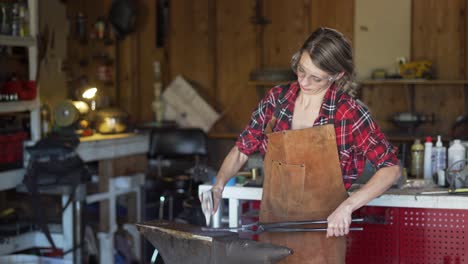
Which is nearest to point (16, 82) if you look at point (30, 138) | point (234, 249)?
point (30, 138)

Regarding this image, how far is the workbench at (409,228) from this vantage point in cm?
317

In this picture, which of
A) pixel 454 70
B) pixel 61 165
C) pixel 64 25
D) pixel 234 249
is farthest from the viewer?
pixel 64 25

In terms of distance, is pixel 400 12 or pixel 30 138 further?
pixel 400 12

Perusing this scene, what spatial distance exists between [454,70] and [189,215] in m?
2.41

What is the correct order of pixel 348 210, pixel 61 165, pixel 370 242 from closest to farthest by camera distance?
1. pixel 348 210
2. pixel 370 242
3. pixel 61 165

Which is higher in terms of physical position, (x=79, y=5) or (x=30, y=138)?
(x=79, y=5)

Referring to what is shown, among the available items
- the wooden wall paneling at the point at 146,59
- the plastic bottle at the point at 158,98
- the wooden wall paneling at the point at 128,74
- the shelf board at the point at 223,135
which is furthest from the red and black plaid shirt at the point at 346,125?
the wooden wall paneling at the point at 128,74

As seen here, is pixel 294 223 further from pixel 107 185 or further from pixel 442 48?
pixel 442 48

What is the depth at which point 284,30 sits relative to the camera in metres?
5.66

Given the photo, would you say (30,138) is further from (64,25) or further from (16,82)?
(64,25)

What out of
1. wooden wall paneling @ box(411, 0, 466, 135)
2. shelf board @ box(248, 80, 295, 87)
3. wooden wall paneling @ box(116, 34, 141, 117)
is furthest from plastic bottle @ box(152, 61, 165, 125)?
wooden wall paneling @ box(411, 0, 466, 135)

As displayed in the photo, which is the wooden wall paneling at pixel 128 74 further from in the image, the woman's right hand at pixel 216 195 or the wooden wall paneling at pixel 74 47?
the woman's right hand at pixel 216 195

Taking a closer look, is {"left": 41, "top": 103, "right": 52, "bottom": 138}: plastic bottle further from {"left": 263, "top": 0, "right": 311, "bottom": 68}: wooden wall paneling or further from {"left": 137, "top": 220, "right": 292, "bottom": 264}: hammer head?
{"left": 137, "top": 220, "right": 292, "bottom": 264}: hammer head

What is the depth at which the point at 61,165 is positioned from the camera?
438 centimetres
